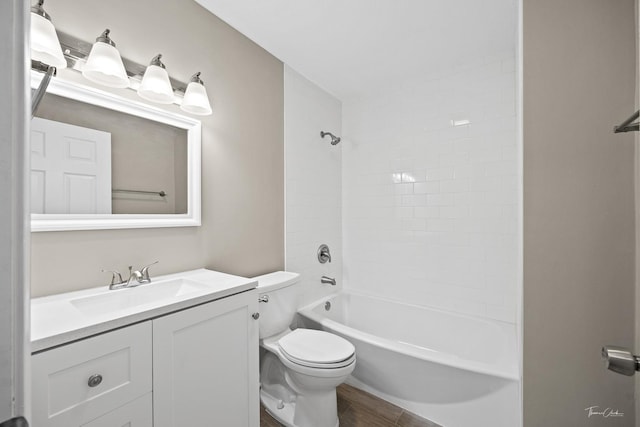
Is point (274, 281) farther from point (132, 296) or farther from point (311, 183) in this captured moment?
point (311, 183)

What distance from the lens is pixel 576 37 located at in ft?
3.48

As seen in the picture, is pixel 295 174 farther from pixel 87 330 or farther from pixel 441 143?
pixel 87 330

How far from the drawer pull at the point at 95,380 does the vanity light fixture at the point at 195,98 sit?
1.25 meters

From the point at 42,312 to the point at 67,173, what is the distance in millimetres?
550

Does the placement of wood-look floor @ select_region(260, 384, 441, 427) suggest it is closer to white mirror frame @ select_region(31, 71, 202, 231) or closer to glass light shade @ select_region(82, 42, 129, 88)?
white mirror frame @ select_region(31, 71, 202, 231)

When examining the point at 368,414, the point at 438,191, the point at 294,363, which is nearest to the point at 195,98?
the point at 294,363

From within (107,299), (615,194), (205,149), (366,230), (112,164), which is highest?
(205,149)

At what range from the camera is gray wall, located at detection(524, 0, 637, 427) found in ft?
3.29

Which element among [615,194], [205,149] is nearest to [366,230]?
[205,149]

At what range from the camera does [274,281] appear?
5.83ft

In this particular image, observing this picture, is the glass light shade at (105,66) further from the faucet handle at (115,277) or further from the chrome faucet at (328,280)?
the chrome faucet at (328,280)

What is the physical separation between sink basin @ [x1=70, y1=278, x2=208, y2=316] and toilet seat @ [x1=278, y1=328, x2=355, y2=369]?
64cm

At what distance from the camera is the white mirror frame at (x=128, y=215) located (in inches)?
42.5

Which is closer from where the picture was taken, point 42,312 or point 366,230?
point 42,312
